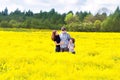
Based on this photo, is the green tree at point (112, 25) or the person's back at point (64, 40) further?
the green tree at point (112, 25)

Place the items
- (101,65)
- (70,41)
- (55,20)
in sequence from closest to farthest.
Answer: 1. (101,65)
2. (70,41)
3. (55,20)

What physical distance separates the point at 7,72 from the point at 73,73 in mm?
1835

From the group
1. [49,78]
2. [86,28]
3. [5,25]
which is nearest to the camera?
[49,78]

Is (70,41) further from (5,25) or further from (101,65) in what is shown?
(5,25)

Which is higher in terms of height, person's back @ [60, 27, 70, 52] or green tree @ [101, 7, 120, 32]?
person's back @ [60, 27, 70, 52]

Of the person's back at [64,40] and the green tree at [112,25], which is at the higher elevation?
the person's back at [64,40]

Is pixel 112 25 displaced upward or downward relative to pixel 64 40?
downward

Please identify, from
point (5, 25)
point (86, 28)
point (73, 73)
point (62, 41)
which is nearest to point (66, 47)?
point (62, 41)

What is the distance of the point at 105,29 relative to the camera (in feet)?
355

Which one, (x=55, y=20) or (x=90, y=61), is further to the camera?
(x=55, y=20)

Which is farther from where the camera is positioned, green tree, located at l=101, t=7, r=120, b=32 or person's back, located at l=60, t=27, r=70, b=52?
green tree, located at l=101, t=7, r=120, b=32

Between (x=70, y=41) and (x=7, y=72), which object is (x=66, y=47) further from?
(x=7, y=72)

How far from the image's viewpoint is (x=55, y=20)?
14538cm

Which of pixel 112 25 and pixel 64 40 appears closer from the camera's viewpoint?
pixel 64 40
